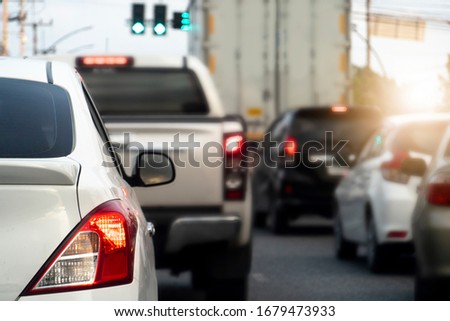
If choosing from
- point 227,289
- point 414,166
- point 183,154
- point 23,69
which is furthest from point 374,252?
point 23,69

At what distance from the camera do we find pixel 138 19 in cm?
3281

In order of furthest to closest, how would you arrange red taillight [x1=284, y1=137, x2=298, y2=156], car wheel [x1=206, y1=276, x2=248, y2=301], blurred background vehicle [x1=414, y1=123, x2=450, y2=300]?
1. red taillight [x1=284, y1=137, x2=298, y2=156]
2. car wheel [x1=206, y1=276, x2=248, y2=301]
3. blurred background vehicle [x1=414, y1=123, x2=450, y2=300]

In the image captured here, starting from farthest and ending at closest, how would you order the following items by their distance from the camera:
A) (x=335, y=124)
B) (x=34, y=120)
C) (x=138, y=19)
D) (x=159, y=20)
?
1. (x=159, y=20)
2. (x=138, y=19)
3. (x=335, y=124)
4. (x=34, y=120)

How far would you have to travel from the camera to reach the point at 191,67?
10070 millimetres

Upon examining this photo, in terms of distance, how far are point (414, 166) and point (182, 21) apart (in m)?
21.8

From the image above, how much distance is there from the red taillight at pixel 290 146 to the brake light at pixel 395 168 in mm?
6252

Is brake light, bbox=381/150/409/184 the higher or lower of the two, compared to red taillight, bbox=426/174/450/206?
lower

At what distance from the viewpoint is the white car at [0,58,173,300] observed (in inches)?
165

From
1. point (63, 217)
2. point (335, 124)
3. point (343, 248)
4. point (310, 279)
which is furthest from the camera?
point (335, 124)

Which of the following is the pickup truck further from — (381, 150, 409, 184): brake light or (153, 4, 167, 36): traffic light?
(153, 4, 167, 36): traffic light

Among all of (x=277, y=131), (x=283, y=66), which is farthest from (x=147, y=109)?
(x=283, y=66)

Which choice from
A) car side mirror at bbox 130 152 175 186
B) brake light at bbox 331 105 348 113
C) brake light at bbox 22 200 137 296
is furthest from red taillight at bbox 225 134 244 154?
brake light at bbox 331 105 348 113

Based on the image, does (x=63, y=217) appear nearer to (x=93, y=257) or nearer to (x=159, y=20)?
(x=93, y=257)

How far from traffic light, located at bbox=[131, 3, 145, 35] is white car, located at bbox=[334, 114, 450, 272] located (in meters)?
18.4
